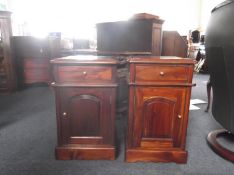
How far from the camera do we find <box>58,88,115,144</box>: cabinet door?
51.3 inches

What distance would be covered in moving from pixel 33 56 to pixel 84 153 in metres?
2.54

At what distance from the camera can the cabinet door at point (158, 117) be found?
50.3 inches

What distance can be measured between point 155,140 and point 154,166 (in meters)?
0.17

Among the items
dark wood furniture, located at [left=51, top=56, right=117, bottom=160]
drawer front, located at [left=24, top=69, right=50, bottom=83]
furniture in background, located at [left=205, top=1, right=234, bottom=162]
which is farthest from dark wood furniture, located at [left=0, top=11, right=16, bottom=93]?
furniture in background, located at [left=205, top=1, right=234, bottom=162]

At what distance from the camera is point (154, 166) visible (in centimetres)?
134

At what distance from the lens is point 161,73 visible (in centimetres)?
123

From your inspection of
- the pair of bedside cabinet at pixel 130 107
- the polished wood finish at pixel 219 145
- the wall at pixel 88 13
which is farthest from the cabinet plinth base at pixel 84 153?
the wall at pixel 88 13

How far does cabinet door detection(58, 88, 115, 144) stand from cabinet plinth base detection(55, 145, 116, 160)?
1.6 inches

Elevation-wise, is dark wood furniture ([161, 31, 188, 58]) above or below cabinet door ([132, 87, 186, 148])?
above

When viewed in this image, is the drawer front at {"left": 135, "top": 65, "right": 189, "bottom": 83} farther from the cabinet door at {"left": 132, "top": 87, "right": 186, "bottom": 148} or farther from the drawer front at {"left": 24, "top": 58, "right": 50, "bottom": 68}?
the drawer front at {"left": 24, "top": 58, "right": 50, "bottom": 68}

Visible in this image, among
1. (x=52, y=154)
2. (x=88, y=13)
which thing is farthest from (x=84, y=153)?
(x=88, y=13)

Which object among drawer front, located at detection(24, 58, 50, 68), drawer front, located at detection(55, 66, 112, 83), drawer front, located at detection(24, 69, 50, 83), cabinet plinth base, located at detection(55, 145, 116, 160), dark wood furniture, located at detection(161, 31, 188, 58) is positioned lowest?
cabinet plinth base, located at detection(55, 145, 116, 160)

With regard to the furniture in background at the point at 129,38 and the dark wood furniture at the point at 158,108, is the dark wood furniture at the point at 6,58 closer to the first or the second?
the furniture in background at the point at 129,38

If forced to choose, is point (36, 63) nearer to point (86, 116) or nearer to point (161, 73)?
point (86, 116)
